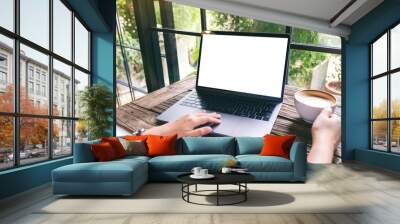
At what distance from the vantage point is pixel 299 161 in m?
5.63

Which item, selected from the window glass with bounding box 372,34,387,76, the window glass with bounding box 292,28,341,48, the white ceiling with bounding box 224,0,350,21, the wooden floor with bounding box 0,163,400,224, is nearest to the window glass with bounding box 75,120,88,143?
the wooden floor with bounding box 0,163,400,224

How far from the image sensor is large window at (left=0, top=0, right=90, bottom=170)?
4.73 m

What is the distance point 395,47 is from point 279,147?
3.57 metres

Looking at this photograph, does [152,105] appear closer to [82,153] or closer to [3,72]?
[82,153]

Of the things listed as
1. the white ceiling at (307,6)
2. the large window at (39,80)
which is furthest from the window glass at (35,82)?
the white ceiling at (307,6)

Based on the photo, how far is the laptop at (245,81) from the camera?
819 cm

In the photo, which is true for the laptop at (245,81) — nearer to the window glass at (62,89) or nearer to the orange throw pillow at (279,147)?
the orange throw pillow at (279,147)

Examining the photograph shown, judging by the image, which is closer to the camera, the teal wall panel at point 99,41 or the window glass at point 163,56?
the teal wall panel at point 99,41

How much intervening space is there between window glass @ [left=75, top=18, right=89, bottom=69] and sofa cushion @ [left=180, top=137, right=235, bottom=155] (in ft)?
9.21

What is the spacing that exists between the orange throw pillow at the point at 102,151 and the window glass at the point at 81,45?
265 cm

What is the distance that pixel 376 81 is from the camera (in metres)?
8.43

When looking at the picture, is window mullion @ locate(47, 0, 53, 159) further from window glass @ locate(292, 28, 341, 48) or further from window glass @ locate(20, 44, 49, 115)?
window glass @ locate(292, 28, 341, 48)

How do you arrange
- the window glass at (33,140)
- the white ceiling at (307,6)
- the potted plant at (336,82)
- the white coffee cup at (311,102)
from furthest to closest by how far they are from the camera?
the potted plant at (336,82), the white coffee cup at (311,102), the white ceiling at (307,6), the window glass at (33,140)

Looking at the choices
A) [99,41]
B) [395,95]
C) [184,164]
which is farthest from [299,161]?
[99,41]
